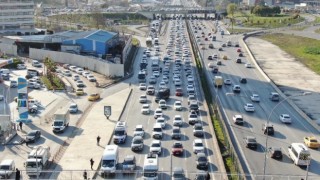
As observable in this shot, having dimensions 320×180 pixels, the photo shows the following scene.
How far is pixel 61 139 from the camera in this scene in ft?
122

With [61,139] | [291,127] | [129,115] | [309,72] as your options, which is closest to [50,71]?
[129,115]

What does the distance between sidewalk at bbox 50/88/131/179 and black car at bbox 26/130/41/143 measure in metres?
2.90

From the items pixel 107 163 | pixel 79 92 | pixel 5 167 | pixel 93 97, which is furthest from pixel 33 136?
pixel 79 92

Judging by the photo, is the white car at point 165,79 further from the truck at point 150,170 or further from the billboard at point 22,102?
the truck at point 150,170

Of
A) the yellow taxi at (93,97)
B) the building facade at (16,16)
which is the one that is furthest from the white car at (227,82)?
the building facade at (16,16)

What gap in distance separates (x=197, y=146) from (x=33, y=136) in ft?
41.6

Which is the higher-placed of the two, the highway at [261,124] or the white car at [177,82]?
the white car at [177,82]

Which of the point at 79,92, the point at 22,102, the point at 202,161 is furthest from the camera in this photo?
the point at 79,92

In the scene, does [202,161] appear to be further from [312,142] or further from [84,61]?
[84,61]

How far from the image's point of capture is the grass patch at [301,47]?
77.5 meters

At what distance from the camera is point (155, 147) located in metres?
33.8

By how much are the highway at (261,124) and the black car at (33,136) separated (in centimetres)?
1564

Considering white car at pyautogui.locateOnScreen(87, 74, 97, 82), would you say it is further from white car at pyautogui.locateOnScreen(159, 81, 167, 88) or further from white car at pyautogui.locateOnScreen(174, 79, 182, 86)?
white car at pyautogui.locateOnScreen(174, 79, 182, 86)

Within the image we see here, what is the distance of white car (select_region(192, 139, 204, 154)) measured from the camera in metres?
33.5
